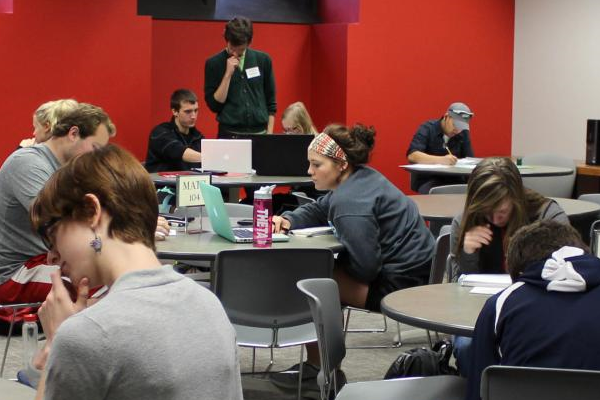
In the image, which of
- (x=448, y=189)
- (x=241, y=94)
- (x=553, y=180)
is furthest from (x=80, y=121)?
(x=553, y=180)

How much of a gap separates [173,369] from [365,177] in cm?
320

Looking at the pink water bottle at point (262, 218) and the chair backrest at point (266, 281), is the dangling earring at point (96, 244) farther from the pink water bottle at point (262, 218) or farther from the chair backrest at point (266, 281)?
the pink water bottle at point (262, 218)

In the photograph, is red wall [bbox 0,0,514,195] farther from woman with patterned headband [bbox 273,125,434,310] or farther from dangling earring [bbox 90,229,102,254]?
dangling earring [bbox 90,229,102,254]

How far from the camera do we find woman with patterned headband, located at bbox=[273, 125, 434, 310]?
4.54m

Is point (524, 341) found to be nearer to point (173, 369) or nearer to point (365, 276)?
point (173, 369)

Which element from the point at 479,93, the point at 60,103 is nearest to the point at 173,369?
the point at 60,103

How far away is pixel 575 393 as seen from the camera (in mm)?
2551

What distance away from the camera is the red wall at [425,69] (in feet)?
33.2

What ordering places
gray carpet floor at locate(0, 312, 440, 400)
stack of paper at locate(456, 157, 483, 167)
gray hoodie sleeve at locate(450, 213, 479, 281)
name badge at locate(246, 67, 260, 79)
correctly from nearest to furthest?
gray hoodie sleeve at locate(450, 213, 479, 281), gray carpet floor at locate(0, 312, 440, 400), stack of paper at locate(456, 157, 483, 167), name badge at locate(246, 67, 260, 79)

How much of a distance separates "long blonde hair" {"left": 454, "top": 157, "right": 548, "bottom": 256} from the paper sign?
131 cm

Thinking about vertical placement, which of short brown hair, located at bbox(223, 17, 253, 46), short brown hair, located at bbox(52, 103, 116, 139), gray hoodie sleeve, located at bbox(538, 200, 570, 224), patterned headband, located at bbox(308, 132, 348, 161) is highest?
short brown hair, located at bbox(223, 17, 253, 46)

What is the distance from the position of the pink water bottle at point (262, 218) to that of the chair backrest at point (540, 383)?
1937 mm

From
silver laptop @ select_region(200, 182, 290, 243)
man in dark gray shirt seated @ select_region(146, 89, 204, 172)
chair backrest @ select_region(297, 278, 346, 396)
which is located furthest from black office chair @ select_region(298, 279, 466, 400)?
man in dark gray shirt seated @ select_region(146, 89, 204, 172)

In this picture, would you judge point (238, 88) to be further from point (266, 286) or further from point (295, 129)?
point (266, 286)
